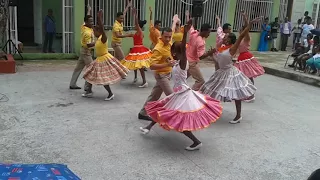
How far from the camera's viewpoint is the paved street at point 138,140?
159 inches

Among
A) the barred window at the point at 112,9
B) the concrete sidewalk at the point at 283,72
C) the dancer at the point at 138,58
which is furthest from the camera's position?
the barred window at the point at 112,9

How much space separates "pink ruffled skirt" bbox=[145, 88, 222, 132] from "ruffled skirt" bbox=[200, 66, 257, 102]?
3.60ft

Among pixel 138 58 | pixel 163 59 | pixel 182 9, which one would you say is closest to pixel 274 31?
pixel 182 9

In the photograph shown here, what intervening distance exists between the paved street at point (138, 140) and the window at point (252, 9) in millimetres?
8946

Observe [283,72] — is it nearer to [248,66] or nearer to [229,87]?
[248,66]

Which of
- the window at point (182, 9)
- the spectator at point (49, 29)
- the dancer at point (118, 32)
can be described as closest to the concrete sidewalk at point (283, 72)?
the window at point (182, 9)

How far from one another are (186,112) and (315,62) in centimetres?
739

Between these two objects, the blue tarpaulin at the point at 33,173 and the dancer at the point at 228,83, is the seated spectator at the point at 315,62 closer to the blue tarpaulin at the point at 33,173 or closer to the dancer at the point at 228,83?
the dancer at the point at 228,83

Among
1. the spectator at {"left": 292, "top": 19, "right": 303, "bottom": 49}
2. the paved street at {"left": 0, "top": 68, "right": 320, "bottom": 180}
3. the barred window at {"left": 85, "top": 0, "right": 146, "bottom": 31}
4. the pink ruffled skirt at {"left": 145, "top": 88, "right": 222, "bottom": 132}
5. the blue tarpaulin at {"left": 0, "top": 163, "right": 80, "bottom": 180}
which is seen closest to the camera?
the blue tarpaulin at {"left": 0, "top": 163, "right": 80, "bottom": 180}

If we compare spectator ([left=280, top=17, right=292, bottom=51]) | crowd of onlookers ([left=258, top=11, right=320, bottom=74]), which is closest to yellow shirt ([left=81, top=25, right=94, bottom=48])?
crowd of onlookers ([left=258, top=11, right=320, bottom=74])

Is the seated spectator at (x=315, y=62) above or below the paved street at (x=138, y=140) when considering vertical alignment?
above

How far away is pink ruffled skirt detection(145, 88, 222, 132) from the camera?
14.1ft

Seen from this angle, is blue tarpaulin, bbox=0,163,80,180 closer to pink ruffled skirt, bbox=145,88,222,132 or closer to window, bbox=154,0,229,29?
pink ruffled skirt, bbox=145,88,222,132

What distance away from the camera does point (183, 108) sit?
172 inches
